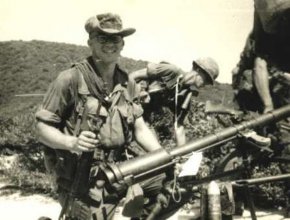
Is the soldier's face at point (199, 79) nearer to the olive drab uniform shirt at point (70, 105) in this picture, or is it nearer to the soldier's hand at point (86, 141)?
the olive drab uniform shirt at point (70, 105)

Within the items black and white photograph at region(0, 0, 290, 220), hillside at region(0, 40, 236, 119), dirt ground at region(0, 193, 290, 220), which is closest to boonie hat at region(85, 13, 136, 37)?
black and white photograph at region(0, 0, 290, 220)

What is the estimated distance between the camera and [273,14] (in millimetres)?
5887

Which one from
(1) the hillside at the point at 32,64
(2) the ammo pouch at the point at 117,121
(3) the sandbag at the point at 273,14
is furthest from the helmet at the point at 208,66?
(1) the hillside at the point at 32,64

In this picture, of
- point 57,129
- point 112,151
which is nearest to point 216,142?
point 112,151

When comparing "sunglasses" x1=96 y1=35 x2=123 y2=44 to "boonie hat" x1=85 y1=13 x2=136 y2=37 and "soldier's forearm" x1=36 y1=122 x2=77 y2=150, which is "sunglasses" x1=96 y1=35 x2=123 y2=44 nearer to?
"boonie hat" x1=85 y1=13 x2=136 y2=37

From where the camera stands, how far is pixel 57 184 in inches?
172

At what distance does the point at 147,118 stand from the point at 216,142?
2.61 m

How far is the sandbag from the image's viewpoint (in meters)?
5.84

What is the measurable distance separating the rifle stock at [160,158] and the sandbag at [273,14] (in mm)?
1823

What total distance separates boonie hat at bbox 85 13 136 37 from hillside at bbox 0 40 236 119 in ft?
36.7

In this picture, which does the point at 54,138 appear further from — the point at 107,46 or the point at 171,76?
the point at 171,76

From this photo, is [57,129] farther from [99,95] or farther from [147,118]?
[147,118]

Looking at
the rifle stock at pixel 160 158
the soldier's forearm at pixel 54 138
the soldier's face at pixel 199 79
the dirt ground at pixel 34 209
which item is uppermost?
the soldier's face at pixel 199 79

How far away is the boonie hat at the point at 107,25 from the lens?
163 inches
